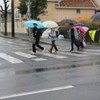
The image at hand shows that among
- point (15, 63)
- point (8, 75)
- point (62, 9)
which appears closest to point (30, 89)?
point (8, 75)

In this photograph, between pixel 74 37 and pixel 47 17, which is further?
pixel 47 17

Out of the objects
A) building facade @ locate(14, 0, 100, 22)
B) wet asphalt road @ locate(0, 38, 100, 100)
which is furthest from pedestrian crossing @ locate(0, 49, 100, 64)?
building facade @ locate(14, 0, 100, 22)

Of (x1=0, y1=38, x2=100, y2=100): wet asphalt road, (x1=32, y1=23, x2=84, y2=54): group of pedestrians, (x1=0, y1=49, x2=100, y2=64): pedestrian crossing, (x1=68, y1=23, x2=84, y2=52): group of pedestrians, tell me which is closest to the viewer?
(x1=0, y1=38, x2=100, y2=100): wet asphalt road

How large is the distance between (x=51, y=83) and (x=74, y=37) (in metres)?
11.1

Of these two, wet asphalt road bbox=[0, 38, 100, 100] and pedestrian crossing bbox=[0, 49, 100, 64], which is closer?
wet asphalt road bbox=[0, 38, 100, 100]

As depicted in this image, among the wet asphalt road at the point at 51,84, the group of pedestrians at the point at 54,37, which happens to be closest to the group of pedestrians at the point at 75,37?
the group of pedestrians at the point at 54,37

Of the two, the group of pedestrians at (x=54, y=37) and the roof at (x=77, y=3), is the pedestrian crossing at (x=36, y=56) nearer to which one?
the group of pedestrians at (x=54, y=37)

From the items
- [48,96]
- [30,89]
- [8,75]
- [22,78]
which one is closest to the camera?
[48,96]

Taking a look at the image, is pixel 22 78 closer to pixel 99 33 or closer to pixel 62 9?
pixel 99 33

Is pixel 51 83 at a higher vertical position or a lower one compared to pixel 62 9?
lower

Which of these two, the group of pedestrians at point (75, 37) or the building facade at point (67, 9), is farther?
the building facade at point (67, 9)

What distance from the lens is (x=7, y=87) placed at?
8359 mm

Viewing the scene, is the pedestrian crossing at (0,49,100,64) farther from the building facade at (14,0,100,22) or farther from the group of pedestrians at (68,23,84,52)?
the building facade at (14,0,100,22)

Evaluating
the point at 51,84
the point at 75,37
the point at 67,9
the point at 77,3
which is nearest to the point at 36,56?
the point at 75,37
